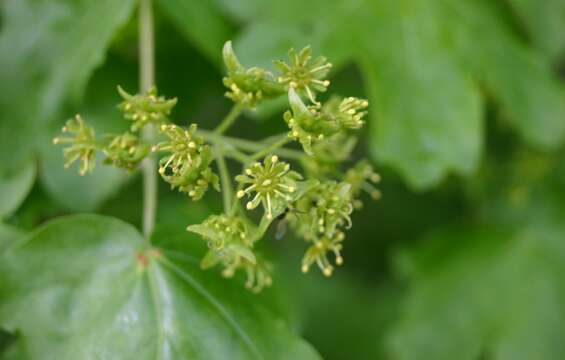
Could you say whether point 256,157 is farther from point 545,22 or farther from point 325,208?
point 545,22

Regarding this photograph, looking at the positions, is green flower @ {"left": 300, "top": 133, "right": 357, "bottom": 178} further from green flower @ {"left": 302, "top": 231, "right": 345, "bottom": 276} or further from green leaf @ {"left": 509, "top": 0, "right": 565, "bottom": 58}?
green leaf @ {"left": 509, "top": 0, "right": 565, "bottom": 58}

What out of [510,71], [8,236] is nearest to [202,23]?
[8,236]

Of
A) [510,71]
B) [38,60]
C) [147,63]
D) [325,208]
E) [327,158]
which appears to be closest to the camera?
[325,208]

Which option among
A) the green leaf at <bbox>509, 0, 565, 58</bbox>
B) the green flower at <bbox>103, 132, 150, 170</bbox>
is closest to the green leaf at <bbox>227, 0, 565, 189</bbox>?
the green leaf at <bbox>509, 0, 565, 58</bbox>

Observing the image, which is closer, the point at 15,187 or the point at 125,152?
the point at 125,152

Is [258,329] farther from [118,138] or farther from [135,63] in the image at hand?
[135,63]

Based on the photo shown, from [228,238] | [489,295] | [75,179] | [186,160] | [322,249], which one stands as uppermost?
[75,179]

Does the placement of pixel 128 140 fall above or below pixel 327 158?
above
